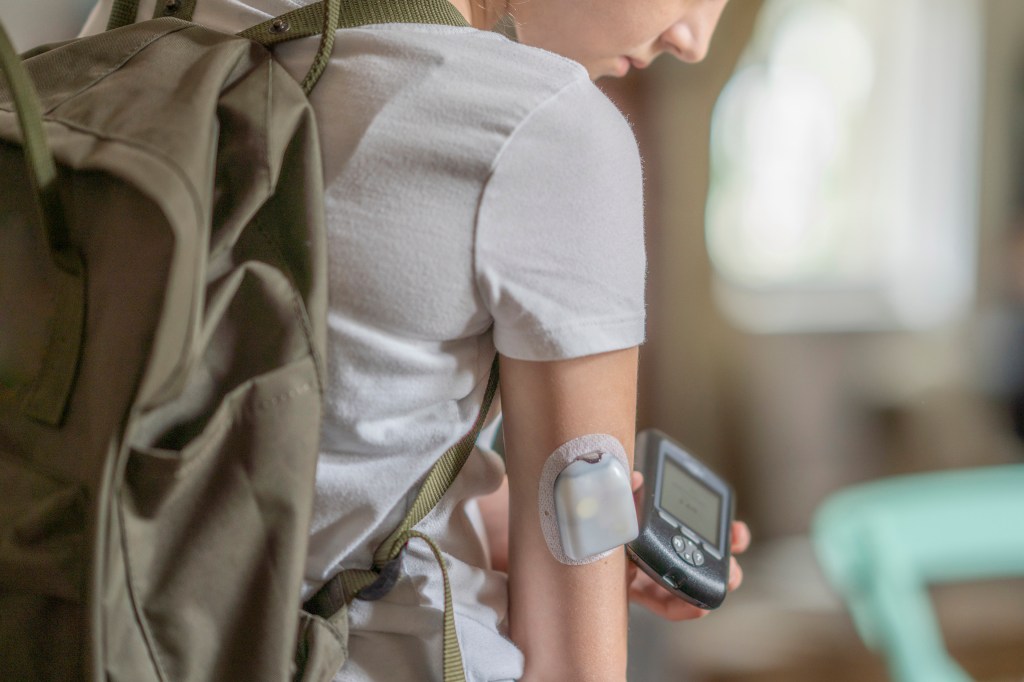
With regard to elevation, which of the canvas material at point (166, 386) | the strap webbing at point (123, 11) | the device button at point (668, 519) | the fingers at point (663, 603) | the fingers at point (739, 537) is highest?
the strap webbing at point (123, 11)

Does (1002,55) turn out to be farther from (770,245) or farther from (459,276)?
(459,276)

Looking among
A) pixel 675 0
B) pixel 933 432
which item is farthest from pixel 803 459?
pixel 675 0

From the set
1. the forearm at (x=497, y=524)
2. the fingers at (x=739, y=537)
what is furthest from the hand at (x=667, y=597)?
the forearm at (x=497, y=524)

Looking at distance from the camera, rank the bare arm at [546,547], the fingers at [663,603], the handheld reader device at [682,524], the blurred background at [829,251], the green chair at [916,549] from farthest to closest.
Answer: the blurred background at [829,251] → the green chair at [916,549] → the fingers at [663,603] → the handheld reader device at [682,524] → the bare arm at [546,547]

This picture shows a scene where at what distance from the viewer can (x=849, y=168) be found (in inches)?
94.0

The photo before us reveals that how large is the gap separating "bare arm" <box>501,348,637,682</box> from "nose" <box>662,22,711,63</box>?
0.96 ft

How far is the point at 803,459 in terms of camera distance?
2.37 metres

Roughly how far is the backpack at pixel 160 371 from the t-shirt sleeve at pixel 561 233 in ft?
0.30

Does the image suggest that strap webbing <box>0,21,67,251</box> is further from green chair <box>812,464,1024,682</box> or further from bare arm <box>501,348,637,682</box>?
green chair <box>812,464,1024,682</box>

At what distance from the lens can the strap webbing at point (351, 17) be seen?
20.0 inches

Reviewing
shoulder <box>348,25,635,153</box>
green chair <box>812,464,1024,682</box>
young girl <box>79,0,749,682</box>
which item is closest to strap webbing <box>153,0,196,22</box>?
young girl <box>79,0,749,682</box>

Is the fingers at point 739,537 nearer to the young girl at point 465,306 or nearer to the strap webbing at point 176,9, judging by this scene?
the young girl at point 465,306

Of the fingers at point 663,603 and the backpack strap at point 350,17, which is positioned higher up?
the backpack strap at point 350,17

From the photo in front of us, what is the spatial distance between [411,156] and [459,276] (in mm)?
63
